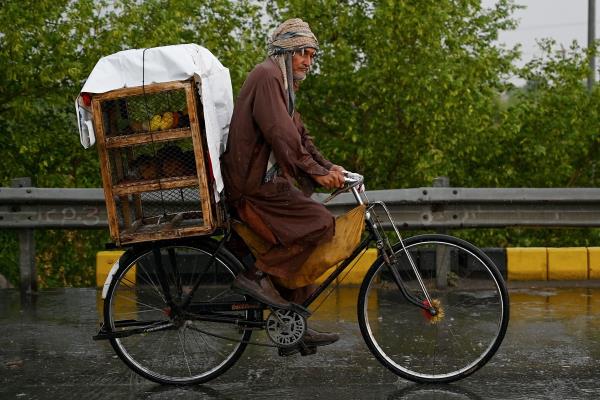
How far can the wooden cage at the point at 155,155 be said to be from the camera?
520 cm

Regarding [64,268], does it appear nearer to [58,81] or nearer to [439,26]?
[58,81]

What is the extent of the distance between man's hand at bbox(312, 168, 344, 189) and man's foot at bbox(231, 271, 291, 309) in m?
0.60

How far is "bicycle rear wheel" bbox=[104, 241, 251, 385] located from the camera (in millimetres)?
5531

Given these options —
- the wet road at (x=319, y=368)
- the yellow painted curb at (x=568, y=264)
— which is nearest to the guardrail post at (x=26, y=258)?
the wet road at (x=319, y=368)

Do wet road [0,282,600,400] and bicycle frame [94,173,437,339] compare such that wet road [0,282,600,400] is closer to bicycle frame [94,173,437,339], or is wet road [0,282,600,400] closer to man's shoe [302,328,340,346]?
man's shoe [302,328,340,346]

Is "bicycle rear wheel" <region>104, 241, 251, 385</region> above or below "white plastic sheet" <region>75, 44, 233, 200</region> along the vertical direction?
below

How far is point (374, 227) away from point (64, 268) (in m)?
9.08

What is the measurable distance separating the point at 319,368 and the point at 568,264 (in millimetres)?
3792

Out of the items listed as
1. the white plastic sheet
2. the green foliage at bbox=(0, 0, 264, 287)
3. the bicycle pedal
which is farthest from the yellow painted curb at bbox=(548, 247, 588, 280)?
the green foliage at bbox=(0, 0, 264, 287)

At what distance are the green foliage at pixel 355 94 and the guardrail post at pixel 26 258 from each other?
10.4 ft

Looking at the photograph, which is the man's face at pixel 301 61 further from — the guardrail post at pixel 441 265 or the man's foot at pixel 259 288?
the guardrail post at pixel 441 265

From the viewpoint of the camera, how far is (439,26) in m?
13.1

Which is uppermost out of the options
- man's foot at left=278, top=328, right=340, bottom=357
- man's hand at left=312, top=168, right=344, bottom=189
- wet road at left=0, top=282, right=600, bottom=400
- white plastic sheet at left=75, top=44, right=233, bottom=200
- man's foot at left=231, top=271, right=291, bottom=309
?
white plastic sheet at left=75, top=44, right=233, bottom=200

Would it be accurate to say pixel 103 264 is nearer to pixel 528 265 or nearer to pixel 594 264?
pixel 528 265
